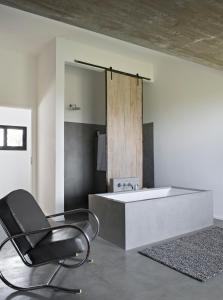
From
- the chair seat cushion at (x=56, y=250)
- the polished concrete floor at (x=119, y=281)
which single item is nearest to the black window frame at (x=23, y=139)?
the polished concrete floor at (x=119, y=281)

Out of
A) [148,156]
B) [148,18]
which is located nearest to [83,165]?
[148,156]

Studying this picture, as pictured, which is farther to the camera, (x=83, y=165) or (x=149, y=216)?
(x=83, y=165)

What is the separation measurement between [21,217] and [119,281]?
3.52ft

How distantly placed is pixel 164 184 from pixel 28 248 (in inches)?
160

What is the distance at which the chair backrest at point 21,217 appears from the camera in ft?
7.46

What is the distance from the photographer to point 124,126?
544cm

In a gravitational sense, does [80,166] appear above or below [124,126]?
below

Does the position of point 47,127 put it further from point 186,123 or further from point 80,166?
point 186,123

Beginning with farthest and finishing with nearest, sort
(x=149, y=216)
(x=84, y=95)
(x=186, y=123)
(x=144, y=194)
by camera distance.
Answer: (x=84, y=95) < (x=186, y=123) < (x=144, y=194) < (x=149, y=216)

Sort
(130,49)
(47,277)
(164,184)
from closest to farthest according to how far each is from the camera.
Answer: (47,277)
(130,49)
(164,184)

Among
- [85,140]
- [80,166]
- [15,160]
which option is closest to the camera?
[80,166]

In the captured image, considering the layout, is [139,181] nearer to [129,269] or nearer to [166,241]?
[166,241]

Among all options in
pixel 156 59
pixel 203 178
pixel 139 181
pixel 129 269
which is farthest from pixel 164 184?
pixel 129 269

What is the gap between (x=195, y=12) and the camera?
2.24 metres
